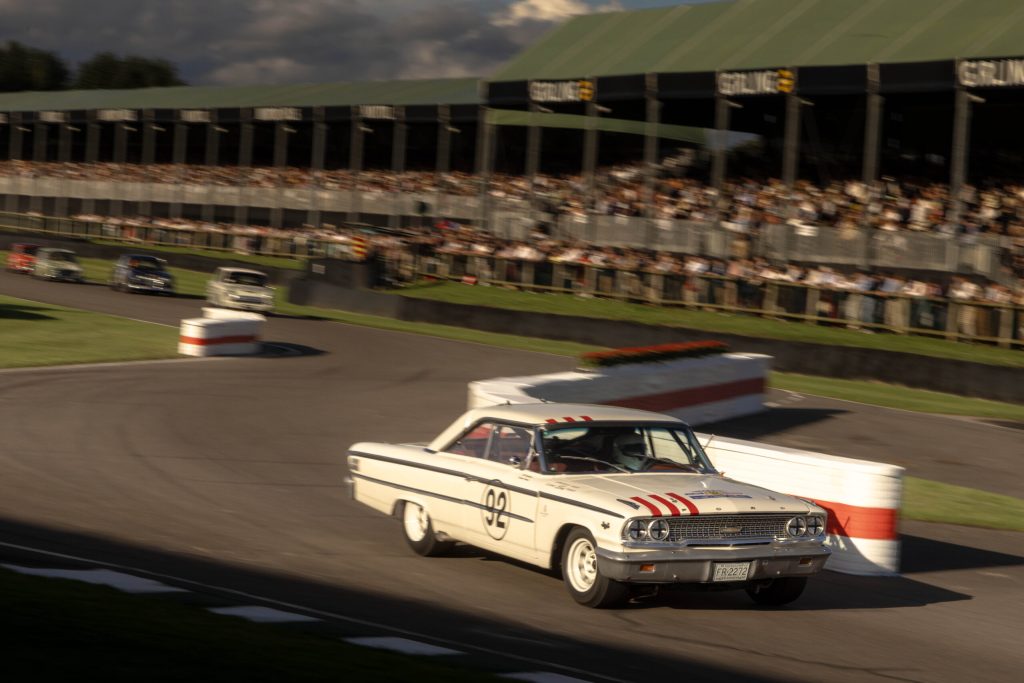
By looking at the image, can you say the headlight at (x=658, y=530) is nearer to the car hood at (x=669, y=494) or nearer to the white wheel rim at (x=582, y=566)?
the car hood at (x=669, y=494)

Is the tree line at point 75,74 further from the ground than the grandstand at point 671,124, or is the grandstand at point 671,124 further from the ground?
the tree line at point 75,74

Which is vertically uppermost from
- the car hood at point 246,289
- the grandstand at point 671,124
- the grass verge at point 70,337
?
the grandstand at point 671,124

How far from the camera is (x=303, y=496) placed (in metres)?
12.9

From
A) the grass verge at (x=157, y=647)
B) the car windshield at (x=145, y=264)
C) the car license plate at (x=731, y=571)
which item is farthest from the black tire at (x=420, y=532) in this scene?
the car windshield at (x=145, y=264)

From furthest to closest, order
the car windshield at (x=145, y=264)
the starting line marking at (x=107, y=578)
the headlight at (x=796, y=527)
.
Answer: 1. the car windshield at (x=145, y=264)
2. the headlight at (x=796, y=527)
3. the starting line marking at (x=107, y=578)

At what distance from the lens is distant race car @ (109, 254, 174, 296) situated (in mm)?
42531

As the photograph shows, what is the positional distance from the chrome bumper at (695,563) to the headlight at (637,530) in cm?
10

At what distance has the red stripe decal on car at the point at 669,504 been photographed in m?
8.31

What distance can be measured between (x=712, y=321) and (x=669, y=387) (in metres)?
16.9

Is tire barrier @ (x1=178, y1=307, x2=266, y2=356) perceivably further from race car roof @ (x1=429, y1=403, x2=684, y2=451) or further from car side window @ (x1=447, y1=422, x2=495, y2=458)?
car side window @ (x1=447, y1=422, x2=495, y2=458)

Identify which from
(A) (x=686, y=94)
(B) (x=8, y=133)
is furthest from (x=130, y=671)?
(B) (x=8, y=133)

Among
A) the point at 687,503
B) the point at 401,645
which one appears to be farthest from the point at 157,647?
the point at 687,503

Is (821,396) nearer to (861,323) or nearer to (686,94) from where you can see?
(861,323)

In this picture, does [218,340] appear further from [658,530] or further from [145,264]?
[658,530]
